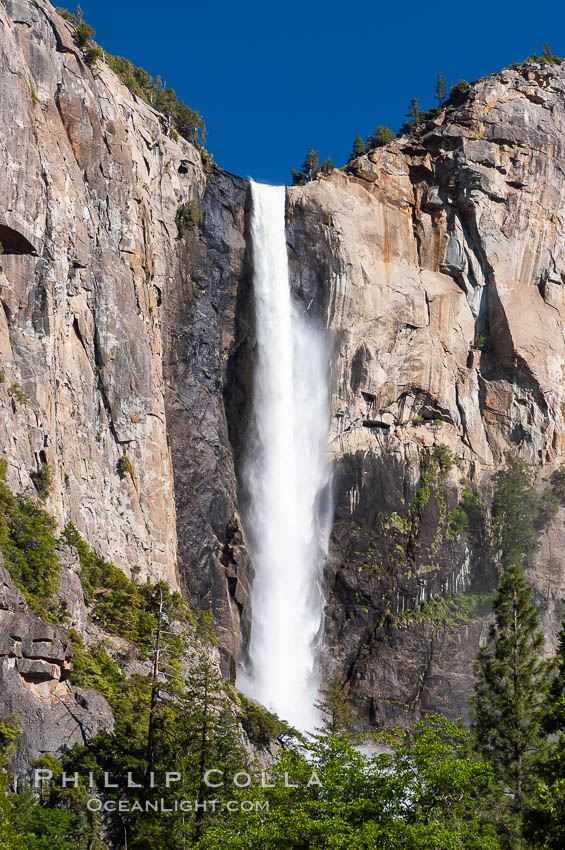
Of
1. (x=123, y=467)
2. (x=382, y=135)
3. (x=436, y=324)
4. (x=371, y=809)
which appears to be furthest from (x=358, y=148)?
(x=371, y=809)

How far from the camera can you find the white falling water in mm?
50719

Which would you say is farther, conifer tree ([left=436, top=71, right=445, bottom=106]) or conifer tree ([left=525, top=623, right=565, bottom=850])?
conifer tree ([left=436, top=71, right=445, bottom=106])

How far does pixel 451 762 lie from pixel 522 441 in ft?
141

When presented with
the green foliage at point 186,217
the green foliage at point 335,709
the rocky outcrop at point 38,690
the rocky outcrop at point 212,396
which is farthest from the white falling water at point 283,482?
the rocky outcrop at point 38,690

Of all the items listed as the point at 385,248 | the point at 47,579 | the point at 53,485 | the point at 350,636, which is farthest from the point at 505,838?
the point at 385,248

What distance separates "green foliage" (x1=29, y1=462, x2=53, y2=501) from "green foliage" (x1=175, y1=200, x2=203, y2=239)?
2128 centimetres

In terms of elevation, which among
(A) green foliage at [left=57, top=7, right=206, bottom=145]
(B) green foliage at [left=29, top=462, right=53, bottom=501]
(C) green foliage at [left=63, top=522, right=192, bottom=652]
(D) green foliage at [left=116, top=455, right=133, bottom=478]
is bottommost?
(C) green foliage at [left=63, top=522, right=192, bottom=652]

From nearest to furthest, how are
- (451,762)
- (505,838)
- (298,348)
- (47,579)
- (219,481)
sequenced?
(451,762) < (505,838) < (47,579) < (219,481) < (298,348)

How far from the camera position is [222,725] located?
3184 centimetres

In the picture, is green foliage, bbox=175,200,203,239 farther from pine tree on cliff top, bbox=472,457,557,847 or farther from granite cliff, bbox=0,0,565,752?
pine tree on cliff top, bbox=472,457,557,847

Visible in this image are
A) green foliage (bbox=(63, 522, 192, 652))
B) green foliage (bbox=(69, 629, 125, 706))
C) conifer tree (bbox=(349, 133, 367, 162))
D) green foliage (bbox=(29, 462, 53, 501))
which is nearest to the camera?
green foliage (bbox=(69, 629, 125, 706))

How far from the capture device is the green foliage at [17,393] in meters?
37.8

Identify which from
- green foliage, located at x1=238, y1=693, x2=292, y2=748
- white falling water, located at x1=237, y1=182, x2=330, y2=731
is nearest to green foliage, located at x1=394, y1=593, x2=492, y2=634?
white falling water, located at x1=237, y1=182, x2=330, y2=731

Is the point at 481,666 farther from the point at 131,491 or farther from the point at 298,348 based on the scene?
the point at 298,348
